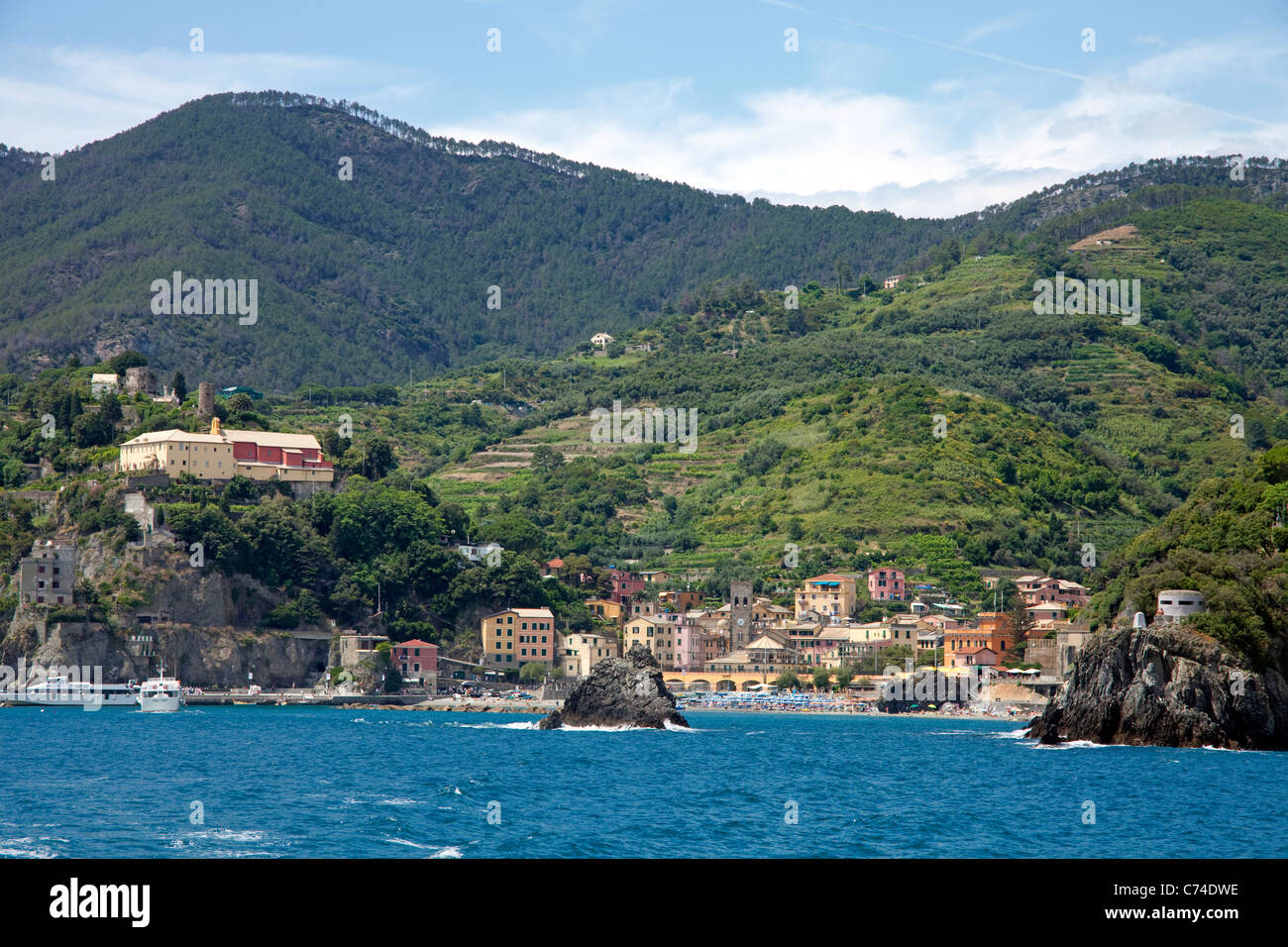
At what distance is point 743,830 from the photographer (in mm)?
35219

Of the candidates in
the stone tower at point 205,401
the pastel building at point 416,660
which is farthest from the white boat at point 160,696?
the stone tower at point 205,401

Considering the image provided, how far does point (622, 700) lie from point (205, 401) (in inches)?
2572

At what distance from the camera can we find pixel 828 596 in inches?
5098

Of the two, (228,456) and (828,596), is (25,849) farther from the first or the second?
(828,596)

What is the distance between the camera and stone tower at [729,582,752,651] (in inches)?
4970

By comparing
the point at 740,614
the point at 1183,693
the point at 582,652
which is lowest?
the point at 582,652

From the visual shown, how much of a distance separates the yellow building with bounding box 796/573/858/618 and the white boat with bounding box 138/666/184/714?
2108 inches

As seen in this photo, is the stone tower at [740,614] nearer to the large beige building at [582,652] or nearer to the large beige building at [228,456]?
the large beige building at [582,652]

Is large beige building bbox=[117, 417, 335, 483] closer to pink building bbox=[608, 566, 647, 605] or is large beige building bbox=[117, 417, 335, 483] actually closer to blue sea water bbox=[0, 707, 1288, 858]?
pink building bbox=[608, 566, 647, 605]

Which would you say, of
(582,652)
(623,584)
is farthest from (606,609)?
(582,652)

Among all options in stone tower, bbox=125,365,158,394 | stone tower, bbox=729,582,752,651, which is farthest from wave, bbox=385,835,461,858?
stone tower, bbox=125,365,158,394

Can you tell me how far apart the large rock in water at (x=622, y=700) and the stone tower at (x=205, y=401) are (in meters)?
61.5

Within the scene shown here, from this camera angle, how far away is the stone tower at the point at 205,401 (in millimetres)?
130625
